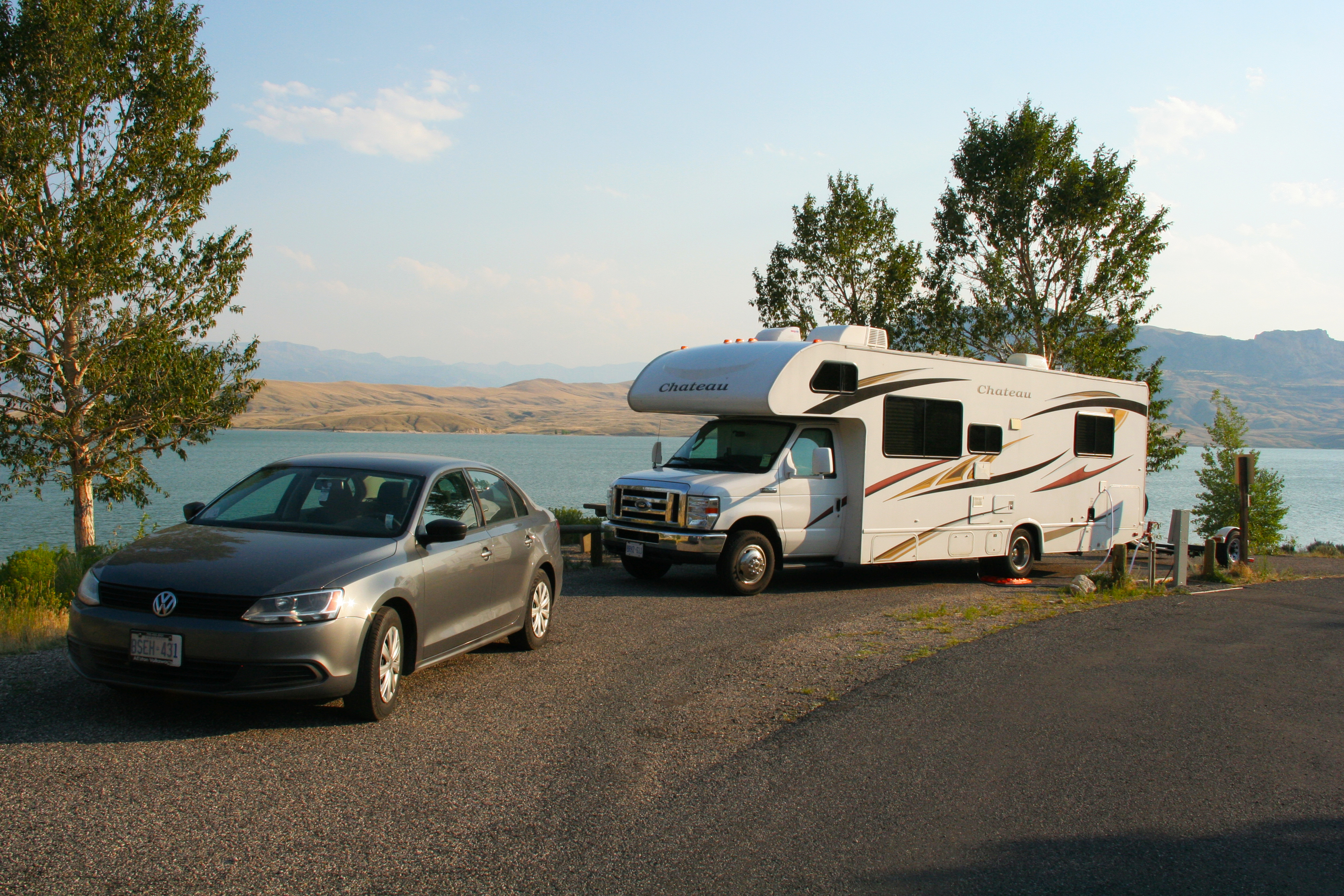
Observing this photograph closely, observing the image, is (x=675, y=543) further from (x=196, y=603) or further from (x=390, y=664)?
(x=196, y=603)

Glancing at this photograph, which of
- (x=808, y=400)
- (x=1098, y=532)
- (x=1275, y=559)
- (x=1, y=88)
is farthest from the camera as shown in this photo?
(x=1275, y=559)

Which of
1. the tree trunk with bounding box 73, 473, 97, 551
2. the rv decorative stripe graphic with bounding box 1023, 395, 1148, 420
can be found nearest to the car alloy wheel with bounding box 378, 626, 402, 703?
the rv decorative stripe graphic with bounding box 1023, 395, 1148, 420

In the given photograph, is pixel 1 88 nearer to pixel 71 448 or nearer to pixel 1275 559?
pixel 71 448

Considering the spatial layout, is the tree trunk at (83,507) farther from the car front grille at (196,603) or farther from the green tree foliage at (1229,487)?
the green tree foliage at (1229,487)

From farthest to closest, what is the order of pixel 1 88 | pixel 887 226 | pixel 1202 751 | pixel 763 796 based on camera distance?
pixel 887 226
pixel 1 88
pixel 1202 751
pixel 763 796

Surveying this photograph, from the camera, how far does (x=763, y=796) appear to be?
4.92 m

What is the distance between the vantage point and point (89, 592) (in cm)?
560

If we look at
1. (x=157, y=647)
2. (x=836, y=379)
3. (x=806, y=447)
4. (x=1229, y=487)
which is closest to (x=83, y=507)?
(x=806, y=447)

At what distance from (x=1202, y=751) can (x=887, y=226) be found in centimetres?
2261

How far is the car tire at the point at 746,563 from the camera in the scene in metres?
11.7

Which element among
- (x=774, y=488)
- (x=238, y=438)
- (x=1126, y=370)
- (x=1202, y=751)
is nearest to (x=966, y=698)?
(x=1202, y=751)

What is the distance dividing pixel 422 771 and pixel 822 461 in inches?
302

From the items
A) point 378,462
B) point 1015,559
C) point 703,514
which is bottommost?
point 1015,559

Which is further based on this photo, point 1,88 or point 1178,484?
point 1178,484
